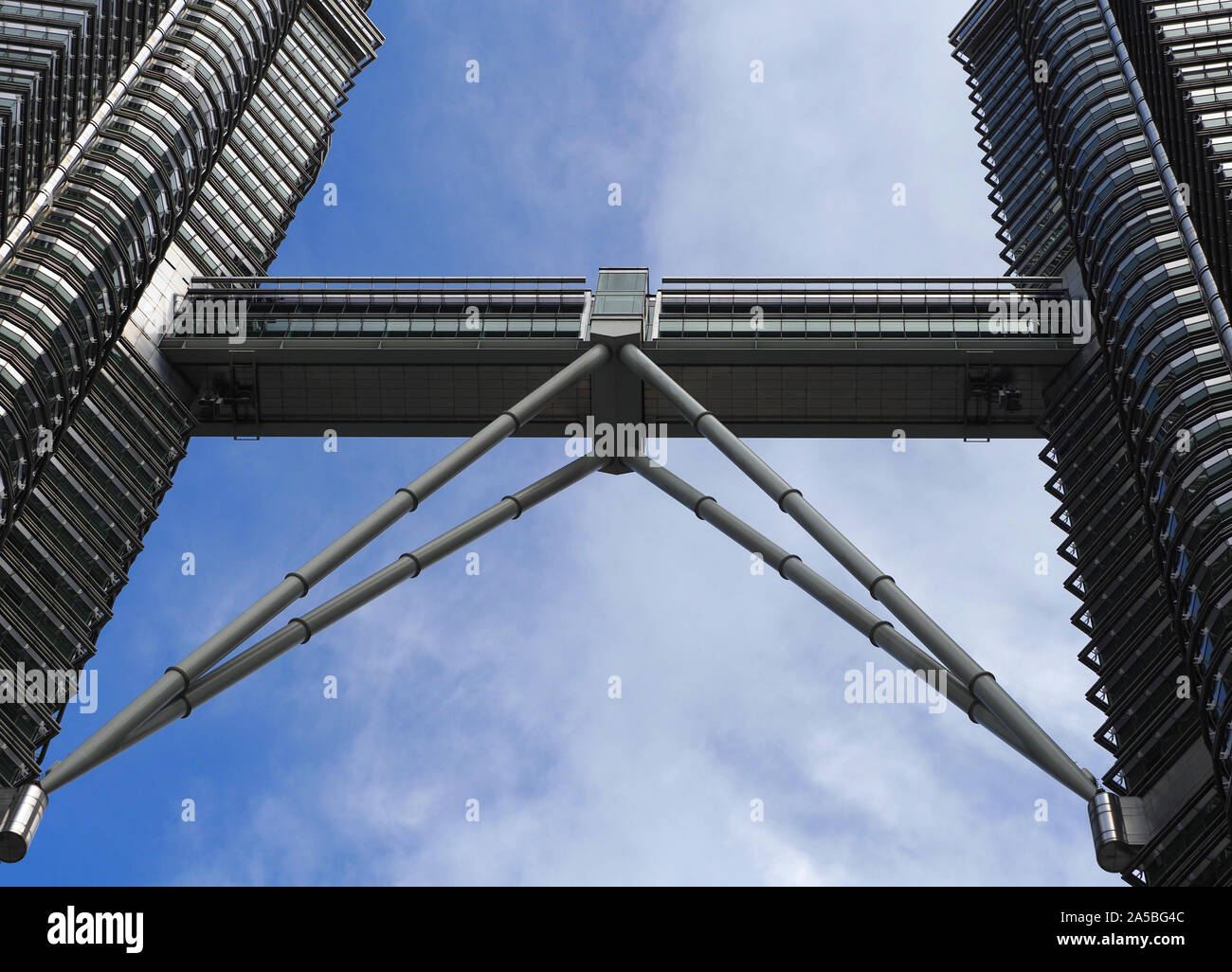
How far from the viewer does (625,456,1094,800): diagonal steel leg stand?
4581cm

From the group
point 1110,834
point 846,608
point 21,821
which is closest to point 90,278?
point 21,821

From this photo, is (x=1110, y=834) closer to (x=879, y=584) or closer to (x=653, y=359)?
(x=879, y=584)

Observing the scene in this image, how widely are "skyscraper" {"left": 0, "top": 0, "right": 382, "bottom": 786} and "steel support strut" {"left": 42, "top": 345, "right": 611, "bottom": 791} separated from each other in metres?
3.52

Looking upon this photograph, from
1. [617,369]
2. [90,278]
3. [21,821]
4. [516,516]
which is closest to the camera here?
[21,821]

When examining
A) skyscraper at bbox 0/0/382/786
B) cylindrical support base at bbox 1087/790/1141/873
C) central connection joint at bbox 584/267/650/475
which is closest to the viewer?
cylindrical support base at bbox 1087/790/1141/873

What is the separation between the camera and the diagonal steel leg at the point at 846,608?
150ft

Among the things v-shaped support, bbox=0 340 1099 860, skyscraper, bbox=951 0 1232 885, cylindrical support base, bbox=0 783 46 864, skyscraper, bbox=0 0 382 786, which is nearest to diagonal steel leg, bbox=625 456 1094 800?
v-shaped support, bbox=0 340 1099 860

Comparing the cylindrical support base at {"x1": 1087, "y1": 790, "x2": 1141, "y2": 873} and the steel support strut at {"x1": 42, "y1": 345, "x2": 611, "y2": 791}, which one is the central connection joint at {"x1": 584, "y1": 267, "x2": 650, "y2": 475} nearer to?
the steel support strut at {"x1": 42, "y1": 345, "x2": 611, "y2": 791}

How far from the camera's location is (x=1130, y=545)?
53.6 m

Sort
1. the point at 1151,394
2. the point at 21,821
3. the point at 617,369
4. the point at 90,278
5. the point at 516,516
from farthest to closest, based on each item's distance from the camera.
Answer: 1. the point at 617,369
2. the point at 516,516
3. the point at 90,278
4. the point at 1151,394
5. the point at 21,821

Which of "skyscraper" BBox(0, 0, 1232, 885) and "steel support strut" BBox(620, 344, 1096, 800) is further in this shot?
"skyscraper" BBox(0, 0, 1232, 885)

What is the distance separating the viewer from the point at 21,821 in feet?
148

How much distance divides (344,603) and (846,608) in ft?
52.3

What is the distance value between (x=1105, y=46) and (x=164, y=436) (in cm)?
3752
